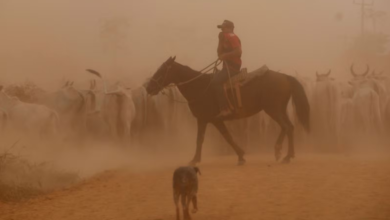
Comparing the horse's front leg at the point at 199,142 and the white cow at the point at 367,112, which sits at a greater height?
the white cow at the point at 367,112

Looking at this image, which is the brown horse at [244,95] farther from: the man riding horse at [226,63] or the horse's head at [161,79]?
the man riding horse at [226,63]

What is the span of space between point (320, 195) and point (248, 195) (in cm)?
85

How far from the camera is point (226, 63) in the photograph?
426 inches

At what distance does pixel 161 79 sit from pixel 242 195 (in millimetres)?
→ 3399

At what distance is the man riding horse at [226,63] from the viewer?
424 inches

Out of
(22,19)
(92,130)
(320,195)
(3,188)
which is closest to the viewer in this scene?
(320,195)

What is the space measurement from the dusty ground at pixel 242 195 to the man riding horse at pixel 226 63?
45.0 inches

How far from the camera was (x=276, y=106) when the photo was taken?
35.8ft

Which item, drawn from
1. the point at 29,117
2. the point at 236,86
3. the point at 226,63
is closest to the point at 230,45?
the point at 226,63

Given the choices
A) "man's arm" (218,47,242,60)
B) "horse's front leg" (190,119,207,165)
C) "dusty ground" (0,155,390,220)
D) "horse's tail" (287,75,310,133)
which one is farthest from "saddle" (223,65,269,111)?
"dusty ground" (0,155,390,220)

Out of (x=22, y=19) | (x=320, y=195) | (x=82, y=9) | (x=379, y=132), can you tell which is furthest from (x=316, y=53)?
(x=320, y=195)

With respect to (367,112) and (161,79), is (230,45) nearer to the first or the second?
(161,79)

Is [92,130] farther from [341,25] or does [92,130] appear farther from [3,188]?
[341,25]

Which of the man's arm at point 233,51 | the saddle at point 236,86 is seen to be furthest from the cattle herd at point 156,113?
the man's arm at point 233,51
